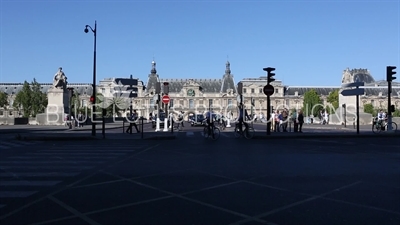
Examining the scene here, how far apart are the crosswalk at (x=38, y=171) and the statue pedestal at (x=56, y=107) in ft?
106

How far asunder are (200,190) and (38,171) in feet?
15.1

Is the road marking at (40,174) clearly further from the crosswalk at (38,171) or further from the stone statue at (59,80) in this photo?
the stone statue at (59,80)

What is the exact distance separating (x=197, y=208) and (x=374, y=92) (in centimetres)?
12835

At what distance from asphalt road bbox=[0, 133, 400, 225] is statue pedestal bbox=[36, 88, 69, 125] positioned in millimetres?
33983

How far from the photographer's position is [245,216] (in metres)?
6.19

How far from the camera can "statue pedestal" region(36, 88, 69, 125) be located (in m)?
46.1

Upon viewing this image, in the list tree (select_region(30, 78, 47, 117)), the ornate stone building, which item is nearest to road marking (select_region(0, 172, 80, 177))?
tree (select_region(30, 78, 47, 117))

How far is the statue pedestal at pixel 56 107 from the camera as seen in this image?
1813 inches

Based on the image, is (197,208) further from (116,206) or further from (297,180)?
(297,180)

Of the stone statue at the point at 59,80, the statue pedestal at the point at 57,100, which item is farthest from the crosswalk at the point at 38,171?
the stone statue at the point at 59,80

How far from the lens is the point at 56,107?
47250mm

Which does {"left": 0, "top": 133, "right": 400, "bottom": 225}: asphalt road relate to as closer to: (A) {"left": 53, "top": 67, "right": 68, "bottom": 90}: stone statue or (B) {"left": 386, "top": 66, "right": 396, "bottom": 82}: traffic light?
(B) {"left": 386, "top": 66, "right": 396, "bottom": 82}: traffic light

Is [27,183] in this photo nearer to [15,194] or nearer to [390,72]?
[15,194]

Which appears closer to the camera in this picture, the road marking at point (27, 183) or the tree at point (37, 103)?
the road marking at point (27, 183)
